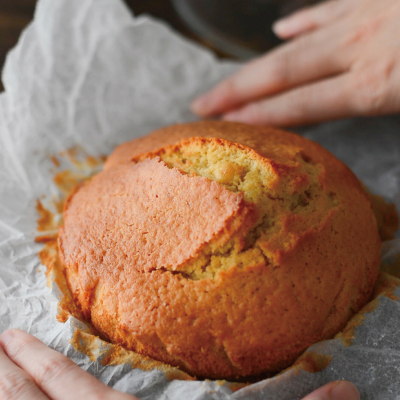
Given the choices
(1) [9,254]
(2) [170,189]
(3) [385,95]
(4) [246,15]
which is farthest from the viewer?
(4) [246,15]

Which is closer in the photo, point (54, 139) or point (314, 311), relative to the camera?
point (314, 311)

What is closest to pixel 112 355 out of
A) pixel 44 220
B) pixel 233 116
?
pixel 44 220

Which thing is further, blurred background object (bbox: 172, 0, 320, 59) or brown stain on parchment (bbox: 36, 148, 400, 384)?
blurred background object (bbox: 172, 0, 320, 59)

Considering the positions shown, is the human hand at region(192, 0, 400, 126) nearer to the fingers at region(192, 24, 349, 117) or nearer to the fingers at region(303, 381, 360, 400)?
the fingers at region(192, 24, 349, 117)

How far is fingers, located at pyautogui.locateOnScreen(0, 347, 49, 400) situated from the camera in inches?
37.1

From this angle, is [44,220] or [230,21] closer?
[44,220]

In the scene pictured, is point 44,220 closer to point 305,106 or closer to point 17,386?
point 17,386

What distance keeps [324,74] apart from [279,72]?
0.62 ft

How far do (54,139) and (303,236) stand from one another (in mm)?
1076

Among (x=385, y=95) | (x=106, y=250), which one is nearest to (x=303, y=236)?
(x=106, y=250)

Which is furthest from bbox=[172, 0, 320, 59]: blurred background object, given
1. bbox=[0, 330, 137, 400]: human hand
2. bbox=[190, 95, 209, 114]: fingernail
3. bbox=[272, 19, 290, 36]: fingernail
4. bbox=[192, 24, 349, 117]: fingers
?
bbox=[0, 330, 137, 400]: human hand

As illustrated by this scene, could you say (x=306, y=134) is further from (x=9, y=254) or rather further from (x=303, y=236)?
(x=9, y=254)

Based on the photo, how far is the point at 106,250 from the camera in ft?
3.78

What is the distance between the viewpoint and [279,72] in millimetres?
1877
